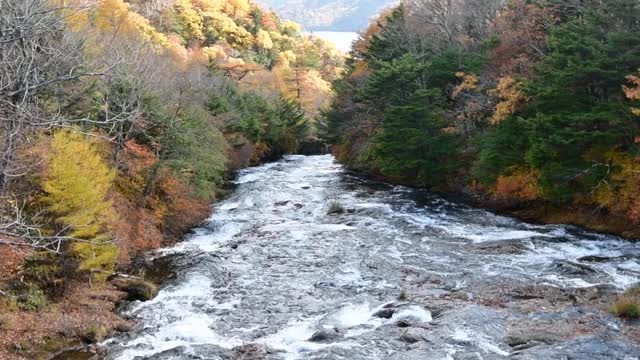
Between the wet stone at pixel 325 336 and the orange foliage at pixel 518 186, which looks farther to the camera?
the orange foliage at pixel 518 186

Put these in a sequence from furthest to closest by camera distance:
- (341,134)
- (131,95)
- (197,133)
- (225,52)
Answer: (225,52), (341,134), (197,133), (131,95)

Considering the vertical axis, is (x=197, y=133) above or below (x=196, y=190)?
above

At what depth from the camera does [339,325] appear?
1450 cm

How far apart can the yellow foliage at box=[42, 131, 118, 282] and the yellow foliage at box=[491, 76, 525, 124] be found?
2091 cm

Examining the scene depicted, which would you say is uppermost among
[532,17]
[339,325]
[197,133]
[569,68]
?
[532,17]

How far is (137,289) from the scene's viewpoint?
A: 17.4m

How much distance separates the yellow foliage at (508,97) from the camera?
94.2ft

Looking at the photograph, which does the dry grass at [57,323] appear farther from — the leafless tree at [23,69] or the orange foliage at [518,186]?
the orange foliage at [518,186]

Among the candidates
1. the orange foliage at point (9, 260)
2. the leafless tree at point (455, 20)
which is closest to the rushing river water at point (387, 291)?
the orange foliage at point (9, 260)

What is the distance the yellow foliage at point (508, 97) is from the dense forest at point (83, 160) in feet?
50.5

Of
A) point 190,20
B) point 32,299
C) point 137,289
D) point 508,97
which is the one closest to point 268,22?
point 190,20

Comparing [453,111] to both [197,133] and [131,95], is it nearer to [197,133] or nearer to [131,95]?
[197,133]

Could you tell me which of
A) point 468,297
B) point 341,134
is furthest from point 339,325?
point 341,134

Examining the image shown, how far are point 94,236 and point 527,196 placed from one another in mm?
20724
